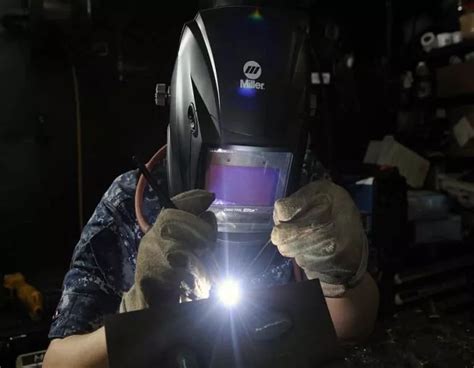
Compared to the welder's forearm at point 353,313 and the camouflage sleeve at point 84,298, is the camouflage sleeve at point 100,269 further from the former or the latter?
the welder's forearm at point 353,313

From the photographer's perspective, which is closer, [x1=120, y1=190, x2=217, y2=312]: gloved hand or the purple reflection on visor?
[x1=120, y1=190, x2=217, y2=312]: gloved hand

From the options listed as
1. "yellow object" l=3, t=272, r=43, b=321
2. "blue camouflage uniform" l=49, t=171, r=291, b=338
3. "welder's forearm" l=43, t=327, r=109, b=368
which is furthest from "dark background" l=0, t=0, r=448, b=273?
"welder's forearm" l=43, t=327, r=109, b=368

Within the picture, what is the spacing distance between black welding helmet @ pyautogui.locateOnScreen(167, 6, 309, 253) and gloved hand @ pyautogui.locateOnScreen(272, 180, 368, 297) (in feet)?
0.22

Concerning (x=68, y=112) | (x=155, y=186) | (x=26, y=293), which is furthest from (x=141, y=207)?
(x=68, y=112)

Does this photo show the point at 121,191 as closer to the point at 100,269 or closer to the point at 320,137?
the point at 100,269

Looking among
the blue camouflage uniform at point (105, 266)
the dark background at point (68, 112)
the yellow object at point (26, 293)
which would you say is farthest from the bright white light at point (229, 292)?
the dark background at point (68, 112)

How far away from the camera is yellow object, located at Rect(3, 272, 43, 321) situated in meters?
1.34

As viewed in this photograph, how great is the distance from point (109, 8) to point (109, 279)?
0.96m

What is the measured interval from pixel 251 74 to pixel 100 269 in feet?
1.61

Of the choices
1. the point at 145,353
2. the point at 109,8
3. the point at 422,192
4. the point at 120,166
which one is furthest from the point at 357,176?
the point at 145,353

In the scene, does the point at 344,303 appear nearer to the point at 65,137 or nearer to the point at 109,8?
the point at 65,137

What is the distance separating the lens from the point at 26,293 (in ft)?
4.55

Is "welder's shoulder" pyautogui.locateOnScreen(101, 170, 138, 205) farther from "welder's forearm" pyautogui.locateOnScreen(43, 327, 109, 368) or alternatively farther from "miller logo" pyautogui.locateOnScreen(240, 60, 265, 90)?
"miller logo" pyautogui.locateOnScreen(240, 60, 265, 90)

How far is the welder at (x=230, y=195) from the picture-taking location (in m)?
0.80
